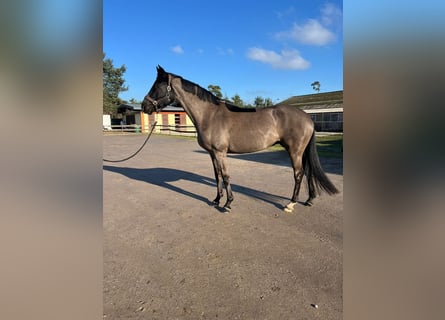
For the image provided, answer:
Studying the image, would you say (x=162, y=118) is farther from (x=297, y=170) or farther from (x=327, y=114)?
(x=297, y=170)

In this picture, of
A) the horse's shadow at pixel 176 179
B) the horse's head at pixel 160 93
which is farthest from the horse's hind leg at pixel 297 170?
the horse's head at pixel 160 93

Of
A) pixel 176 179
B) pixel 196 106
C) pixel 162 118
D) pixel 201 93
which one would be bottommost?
pixel 176 179

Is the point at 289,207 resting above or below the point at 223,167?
below

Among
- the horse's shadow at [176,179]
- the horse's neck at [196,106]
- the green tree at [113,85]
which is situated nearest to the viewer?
the horse's neck at [196,106]

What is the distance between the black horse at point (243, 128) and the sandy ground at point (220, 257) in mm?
606

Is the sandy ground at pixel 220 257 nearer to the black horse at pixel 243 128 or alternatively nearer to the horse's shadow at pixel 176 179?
the horse's shadow at pixel 176 179

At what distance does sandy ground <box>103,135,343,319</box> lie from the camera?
202cm

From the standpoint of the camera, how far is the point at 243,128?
4.34m

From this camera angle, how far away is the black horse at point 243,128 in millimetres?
4305

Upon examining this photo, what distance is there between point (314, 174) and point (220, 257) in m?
2.43

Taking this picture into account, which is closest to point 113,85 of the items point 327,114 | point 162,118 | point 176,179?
point 162,118

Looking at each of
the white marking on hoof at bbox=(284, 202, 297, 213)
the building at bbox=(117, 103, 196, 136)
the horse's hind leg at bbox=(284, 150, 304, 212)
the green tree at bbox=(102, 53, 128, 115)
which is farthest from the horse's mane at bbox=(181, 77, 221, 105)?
the green tree at bbox=(102, 53, 128, 115)
